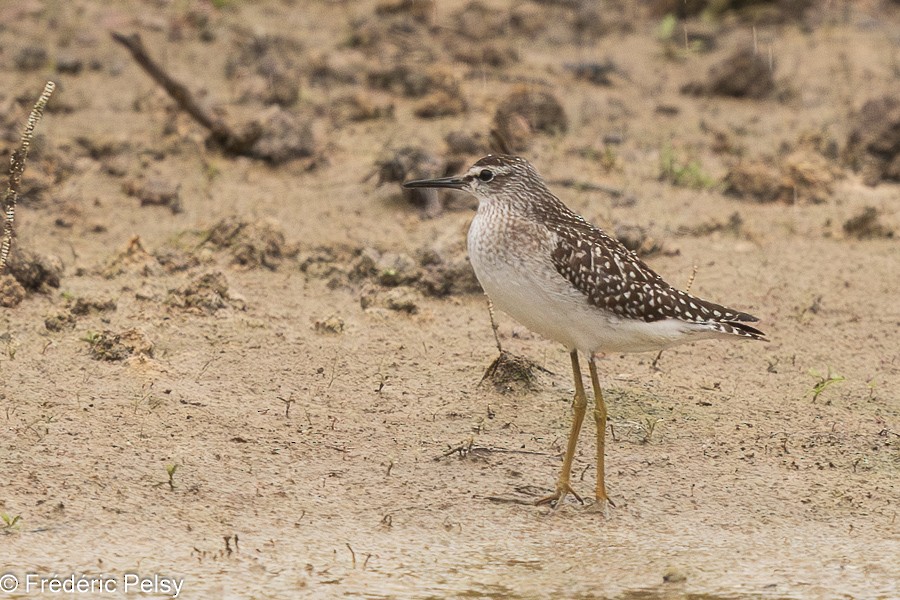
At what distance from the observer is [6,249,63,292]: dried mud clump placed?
8086mm

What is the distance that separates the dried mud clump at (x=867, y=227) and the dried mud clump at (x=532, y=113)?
8.26 feet

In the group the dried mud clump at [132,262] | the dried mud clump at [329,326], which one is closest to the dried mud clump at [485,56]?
the dried mud clump at [132,262]

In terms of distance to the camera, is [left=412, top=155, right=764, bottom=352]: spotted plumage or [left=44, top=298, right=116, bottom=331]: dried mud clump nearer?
[left=412, top=155, right=764, bottom=352]: spotted plumage

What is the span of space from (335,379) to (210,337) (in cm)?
86

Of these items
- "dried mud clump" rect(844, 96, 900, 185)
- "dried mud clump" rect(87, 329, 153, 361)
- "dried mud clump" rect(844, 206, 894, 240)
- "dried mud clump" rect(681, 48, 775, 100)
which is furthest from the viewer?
"dried mud clump" rect(681, 48, 775, 100)

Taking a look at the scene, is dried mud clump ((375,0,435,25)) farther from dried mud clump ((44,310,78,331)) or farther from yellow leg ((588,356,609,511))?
yellow leg ((588,356,609,511))

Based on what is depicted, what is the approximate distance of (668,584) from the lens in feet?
19.0

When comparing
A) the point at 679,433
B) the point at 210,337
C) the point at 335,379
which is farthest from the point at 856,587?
the point at 210,337

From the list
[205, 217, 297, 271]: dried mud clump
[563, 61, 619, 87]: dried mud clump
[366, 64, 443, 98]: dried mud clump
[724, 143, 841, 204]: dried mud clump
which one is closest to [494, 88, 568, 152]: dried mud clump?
[366, 64, 443, 98]: dried mud clump

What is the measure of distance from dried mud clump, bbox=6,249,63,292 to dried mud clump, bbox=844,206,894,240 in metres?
5.58

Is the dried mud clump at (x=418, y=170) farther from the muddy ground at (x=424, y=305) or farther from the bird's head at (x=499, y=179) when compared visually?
the bird's head at (x=499, y=179)

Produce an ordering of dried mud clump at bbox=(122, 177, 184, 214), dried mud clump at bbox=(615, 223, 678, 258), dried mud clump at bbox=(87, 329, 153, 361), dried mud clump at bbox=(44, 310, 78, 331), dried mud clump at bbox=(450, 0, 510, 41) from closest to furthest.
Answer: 1. dried mud clump at bbox=(87, 329, 153, 361)
2. dried mud clump at bbox=(44, 310, 78, 331)
3. dried mud clump at bbox=(615, 223, 678, 258)
4. dried mud clump at bbox=(122, 177, 184, 214)
5. dried mud clump at bbox=(450, 0, 510, 41)

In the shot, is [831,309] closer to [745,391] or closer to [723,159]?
[745,391]

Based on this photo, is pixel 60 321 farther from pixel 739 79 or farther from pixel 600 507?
pixel 739 79
